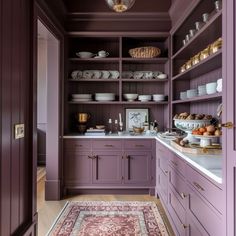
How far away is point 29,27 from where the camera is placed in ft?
6.56

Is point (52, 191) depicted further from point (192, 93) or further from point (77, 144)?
point (192, 93)

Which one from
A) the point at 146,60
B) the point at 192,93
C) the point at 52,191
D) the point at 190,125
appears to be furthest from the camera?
the point at 146,60

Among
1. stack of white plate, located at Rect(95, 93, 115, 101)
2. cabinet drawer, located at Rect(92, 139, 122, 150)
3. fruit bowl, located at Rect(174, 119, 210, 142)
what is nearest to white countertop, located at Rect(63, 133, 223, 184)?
fruit bowl, located at Rect(174, 119, 210, 142)

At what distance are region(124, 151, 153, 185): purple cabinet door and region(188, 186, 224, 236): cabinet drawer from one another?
1749 millimetres

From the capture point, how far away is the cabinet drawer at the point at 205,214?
1369 millimetres

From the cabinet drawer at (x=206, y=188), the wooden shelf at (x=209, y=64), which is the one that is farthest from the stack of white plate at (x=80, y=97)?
the cabinet drawer at (x=206, y=188)

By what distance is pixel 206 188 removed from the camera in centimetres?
155

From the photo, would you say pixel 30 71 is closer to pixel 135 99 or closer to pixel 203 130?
pixel 203 130

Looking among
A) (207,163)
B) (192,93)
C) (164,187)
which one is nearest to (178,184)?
(207,163)

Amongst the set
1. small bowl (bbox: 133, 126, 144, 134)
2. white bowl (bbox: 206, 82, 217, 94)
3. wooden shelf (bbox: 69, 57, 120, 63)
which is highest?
wooden shelf (bbox: 69, 57, 120, 63)

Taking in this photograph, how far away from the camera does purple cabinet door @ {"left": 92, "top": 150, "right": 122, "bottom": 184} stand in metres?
3.63

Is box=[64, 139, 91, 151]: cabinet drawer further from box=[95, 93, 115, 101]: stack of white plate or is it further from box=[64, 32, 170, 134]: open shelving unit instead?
box=[95, 93, 115, 101]: stack of white plate

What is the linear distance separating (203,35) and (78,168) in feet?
8.03

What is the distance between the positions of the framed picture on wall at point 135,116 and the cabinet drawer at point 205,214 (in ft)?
7.63
